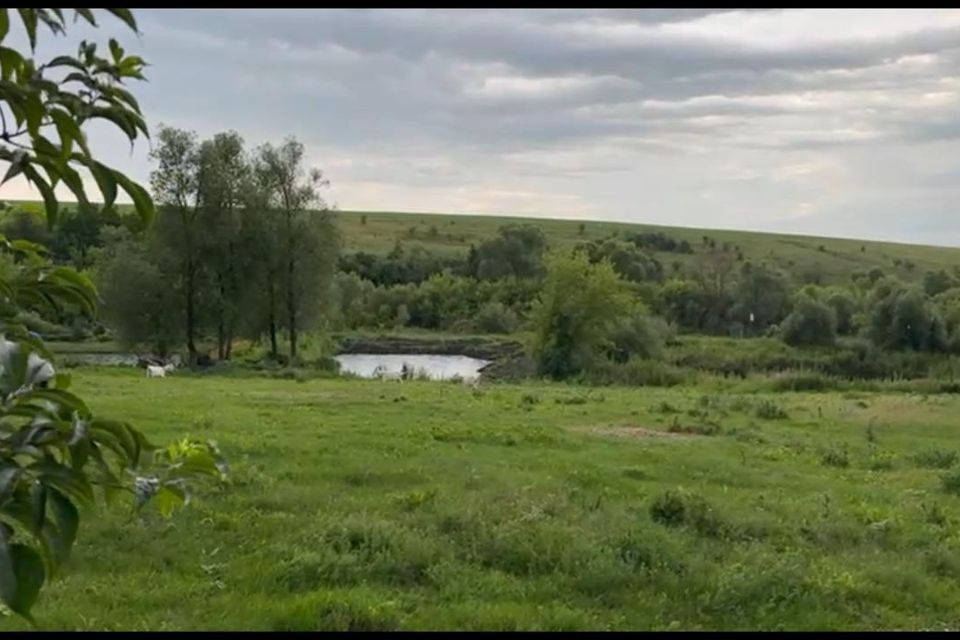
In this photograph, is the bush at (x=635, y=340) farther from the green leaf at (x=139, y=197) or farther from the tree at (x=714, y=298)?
the green leaf at (x=139, y=197)

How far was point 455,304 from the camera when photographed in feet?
273

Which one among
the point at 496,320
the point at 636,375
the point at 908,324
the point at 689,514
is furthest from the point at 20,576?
the point at 496,320

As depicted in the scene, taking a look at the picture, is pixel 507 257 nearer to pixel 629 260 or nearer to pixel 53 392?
pixel 629 260

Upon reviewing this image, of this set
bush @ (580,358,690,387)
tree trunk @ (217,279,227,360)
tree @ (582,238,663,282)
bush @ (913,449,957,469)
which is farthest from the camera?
tree @ (582,238,663,282)

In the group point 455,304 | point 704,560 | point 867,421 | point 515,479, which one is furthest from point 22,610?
point 455,304

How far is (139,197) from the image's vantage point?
183cm

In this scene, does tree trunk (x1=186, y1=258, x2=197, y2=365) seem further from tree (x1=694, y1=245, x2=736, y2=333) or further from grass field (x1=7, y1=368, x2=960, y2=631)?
tree (x1=694, y1=245, x2=736, y2=333)

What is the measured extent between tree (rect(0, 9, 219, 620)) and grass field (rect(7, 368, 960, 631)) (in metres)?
5.22

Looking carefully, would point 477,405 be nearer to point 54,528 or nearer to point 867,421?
point 867,421

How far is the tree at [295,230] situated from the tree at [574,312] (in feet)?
35.3

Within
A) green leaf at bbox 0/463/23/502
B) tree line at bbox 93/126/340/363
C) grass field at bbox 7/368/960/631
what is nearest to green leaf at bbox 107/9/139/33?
green leaf at bbox 0/463/23/502

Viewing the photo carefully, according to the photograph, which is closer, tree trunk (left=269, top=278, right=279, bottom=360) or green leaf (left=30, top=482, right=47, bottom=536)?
green leaf (left=30, top=482, right=47, bottom=536)

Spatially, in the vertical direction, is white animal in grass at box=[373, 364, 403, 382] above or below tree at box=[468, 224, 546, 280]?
below

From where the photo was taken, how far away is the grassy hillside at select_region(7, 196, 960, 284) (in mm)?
119688
